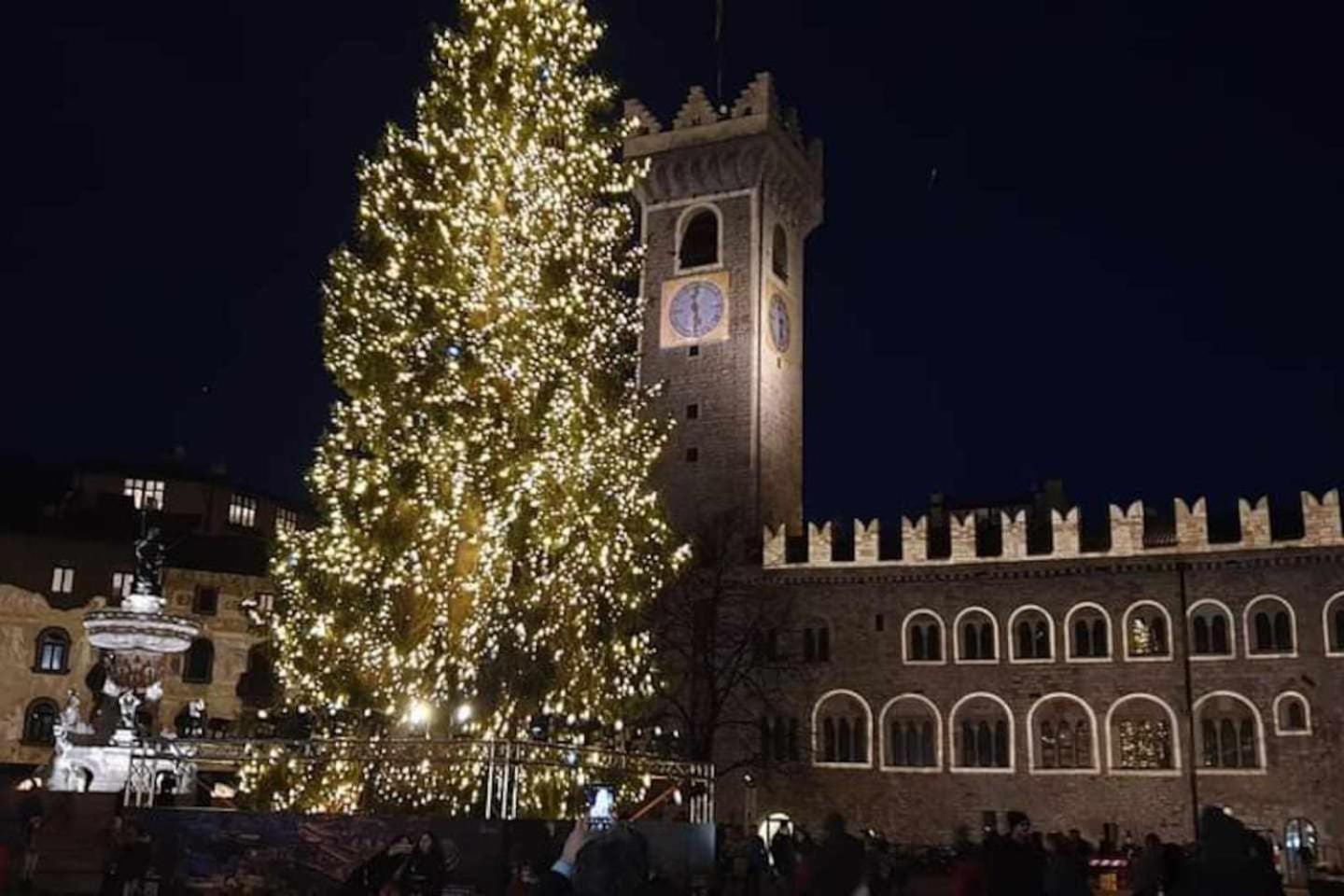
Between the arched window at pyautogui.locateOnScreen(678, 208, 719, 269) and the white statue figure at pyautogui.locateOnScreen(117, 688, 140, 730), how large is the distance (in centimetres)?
3309

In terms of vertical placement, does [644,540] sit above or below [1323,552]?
below

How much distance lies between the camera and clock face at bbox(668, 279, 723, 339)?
160 ft

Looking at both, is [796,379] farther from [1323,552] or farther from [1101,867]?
[1101,867]

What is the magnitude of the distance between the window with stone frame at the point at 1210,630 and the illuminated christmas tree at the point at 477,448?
872 inches

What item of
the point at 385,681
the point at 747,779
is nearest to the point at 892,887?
the point at 385,681

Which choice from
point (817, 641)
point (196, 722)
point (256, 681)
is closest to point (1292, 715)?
point (817, 641)

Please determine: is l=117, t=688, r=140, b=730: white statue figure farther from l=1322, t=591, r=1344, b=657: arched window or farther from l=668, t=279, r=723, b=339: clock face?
l=668, t=279, r=723, b=339: clock face

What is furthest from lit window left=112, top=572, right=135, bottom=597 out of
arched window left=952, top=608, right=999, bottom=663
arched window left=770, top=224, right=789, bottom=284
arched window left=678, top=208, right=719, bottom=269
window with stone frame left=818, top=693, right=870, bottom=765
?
arched window left=952, top=608, right=999, bottom=663

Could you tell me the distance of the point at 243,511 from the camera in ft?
200

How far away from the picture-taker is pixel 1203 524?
38.5 meters

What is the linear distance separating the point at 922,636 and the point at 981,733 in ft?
11.0

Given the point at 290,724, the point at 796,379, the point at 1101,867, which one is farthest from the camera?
the point at 796,379

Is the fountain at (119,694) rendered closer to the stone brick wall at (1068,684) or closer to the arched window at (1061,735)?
the stone brick wall at (1068,684)

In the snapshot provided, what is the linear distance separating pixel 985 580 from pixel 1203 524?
636cm
